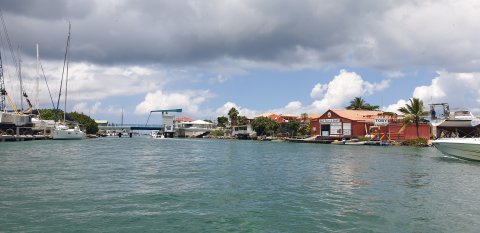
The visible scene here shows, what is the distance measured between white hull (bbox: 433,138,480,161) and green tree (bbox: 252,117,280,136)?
107 m

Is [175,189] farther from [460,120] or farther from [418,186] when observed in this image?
[460,120]

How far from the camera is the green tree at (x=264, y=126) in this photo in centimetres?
15038

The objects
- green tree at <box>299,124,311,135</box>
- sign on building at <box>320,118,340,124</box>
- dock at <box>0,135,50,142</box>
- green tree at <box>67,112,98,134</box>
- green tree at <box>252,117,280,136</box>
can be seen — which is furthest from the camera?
green tree at <box>252,117,280,136</box>

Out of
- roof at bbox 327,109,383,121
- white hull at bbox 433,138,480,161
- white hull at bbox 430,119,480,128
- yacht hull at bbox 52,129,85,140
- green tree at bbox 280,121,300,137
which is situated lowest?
white hull at bbox 433,138,480,161

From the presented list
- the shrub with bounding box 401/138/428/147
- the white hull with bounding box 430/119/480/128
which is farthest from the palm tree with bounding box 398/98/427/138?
the white hull with bounding box 430/119/480/128

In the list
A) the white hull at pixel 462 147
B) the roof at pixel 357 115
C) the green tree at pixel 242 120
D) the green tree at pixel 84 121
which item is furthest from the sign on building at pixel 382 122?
the green tree at pixel 84 121

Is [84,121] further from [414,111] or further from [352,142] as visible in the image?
[414,111]

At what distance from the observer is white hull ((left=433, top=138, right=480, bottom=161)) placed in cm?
3894

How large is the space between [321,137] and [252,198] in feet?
322

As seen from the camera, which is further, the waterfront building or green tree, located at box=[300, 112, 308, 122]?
the waterfront building

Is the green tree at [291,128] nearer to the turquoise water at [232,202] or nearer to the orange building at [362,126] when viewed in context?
the orange building at [362,126]

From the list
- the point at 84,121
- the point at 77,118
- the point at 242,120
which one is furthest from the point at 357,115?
the point at 77,118

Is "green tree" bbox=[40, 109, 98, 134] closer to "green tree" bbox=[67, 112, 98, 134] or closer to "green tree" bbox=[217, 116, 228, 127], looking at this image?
"green tree" bbox=[67, 112, 98, 134]

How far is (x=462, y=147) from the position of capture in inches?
1588
